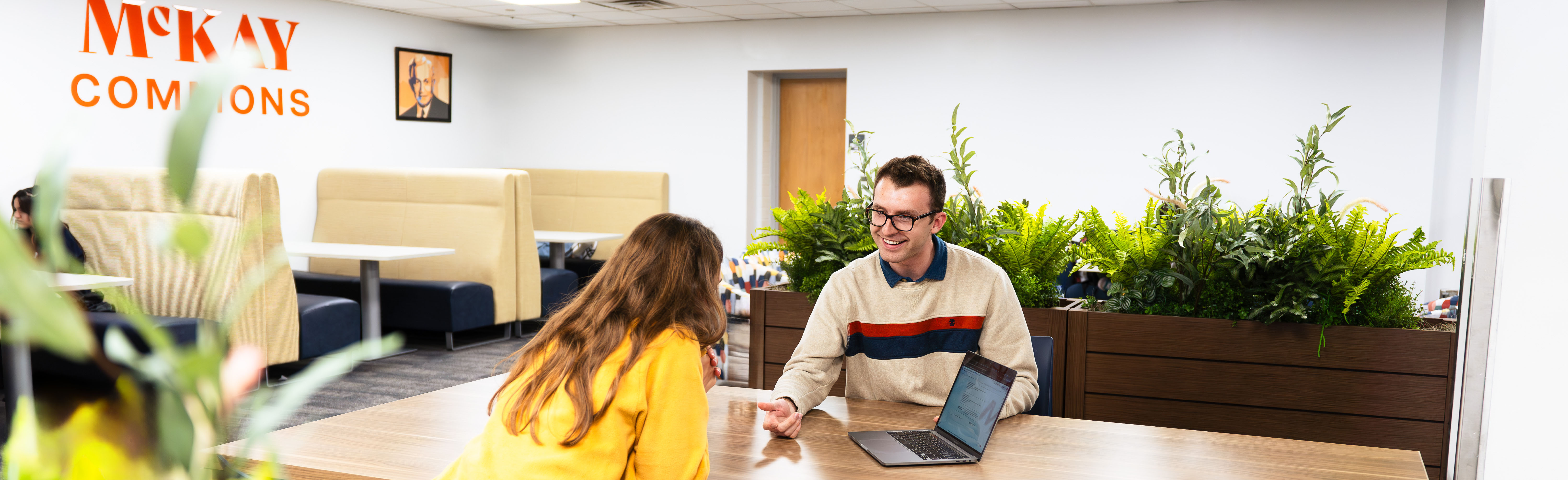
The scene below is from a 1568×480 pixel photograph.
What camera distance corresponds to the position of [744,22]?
855cm

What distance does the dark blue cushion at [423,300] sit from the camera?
6.20m

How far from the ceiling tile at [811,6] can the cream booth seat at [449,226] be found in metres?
2.37

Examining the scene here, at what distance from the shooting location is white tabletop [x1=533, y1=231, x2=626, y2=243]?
286 inches

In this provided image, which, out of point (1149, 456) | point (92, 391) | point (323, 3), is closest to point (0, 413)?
point (92, 391)

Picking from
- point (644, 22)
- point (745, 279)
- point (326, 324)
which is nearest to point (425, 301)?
point (326, 324)

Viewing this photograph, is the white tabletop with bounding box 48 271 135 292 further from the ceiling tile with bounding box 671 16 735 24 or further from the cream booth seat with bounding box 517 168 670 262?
the ceiling tile with bounding box 671 16 735 24

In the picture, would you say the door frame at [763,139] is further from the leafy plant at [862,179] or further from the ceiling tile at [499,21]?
the leafy plant at [862,179]

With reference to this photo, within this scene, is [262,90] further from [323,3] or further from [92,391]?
[92,391]

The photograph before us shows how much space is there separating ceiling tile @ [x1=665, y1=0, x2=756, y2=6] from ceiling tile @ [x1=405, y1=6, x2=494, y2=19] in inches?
65.8

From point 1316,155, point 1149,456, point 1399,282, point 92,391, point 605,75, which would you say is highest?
point 605,75

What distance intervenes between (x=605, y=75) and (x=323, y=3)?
2.39 metres

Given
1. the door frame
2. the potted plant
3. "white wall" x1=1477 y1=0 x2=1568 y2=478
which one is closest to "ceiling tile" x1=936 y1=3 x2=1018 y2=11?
the door frame

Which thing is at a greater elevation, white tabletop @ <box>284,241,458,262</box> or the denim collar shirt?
the denim collar shirt

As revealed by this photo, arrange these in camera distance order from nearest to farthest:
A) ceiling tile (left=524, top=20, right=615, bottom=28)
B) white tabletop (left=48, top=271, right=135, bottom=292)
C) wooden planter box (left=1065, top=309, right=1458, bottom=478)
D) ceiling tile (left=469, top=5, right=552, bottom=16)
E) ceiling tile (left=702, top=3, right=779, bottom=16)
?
wooden planter box (left=1065, top=309, right=1458, bottom=478) → white tabletop (left=48, top=271, right=135, bottom=292) → ceiling tile (left=702, top=3, right=779, bottom=16) → ceiling tile (left=469, top=5, right=552, bottom=16) → ceiling tile (left=524, top=20, right=615, bottom=28)
